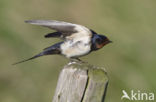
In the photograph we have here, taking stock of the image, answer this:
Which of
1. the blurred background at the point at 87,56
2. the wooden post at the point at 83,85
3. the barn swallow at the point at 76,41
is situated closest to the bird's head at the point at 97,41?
the barn swallow at the point at 76,41

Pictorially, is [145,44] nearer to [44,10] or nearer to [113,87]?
[113,87]

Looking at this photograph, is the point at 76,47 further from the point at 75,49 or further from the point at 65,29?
the point at 65,29

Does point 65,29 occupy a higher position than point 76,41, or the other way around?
point 65,29

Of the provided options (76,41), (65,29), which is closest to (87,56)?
(76,41)

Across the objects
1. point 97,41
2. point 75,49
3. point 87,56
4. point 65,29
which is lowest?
point 87,56

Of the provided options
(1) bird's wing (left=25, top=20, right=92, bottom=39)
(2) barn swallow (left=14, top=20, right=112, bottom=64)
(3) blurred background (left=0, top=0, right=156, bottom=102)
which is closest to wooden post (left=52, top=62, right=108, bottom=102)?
(1) bird's wing (left=25, top=20, right=92, bottom=39)

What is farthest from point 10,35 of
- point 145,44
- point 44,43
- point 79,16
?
point 145,44

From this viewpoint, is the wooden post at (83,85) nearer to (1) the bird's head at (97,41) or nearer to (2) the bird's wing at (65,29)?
(2) the bird's wing at (65,29)
